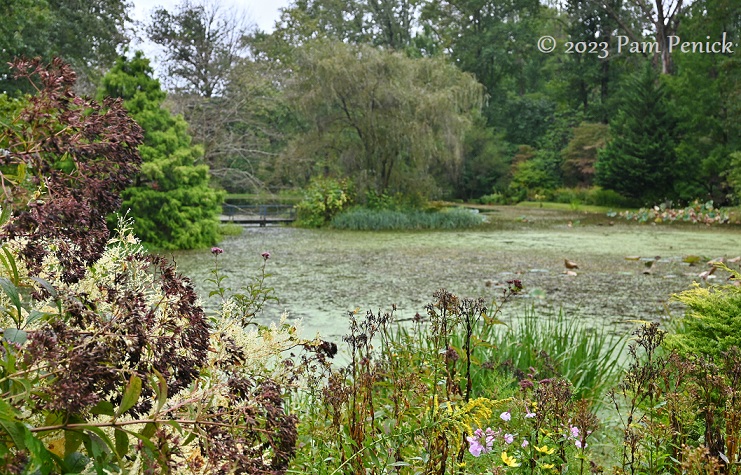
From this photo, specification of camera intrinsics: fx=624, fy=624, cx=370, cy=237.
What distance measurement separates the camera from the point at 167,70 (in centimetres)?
1744

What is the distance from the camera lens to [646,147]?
1916cm

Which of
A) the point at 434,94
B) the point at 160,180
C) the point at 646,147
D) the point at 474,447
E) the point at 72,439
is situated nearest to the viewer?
the point at 72,439

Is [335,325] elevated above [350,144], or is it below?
below

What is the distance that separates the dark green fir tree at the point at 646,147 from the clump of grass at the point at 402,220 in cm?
763

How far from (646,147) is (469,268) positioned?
547 inches

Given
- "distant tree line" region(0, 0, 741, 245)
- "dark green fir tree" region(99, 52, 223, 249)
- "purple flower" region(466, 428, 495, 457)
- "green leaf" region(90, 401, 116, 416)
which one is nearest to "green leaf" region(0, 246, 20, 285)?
"green leaf" region(90, 401, 116, 416)

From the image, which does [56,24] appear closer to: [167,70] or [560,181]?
[167,70]

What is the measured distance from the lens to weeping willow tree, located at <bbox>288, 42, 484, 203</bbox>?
534 inches

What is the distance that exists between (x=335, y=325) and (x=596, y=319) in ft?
6.66

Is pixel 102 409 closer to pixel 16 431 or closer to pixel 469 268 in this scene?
pixel 16 431

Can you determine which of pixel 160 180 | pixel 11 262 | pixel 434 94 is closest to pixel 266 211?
pixel 434 94

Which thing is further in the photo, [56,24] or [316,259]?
[56,24]

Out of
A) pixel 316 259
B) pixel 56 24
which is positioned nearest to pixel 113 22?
pixel 56 24

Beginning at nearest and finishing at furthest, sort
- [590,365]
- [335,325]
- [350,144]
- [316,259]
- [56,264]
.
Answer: [56,264] < [590,365] < [335,325] < [316,259] < [350,144]
